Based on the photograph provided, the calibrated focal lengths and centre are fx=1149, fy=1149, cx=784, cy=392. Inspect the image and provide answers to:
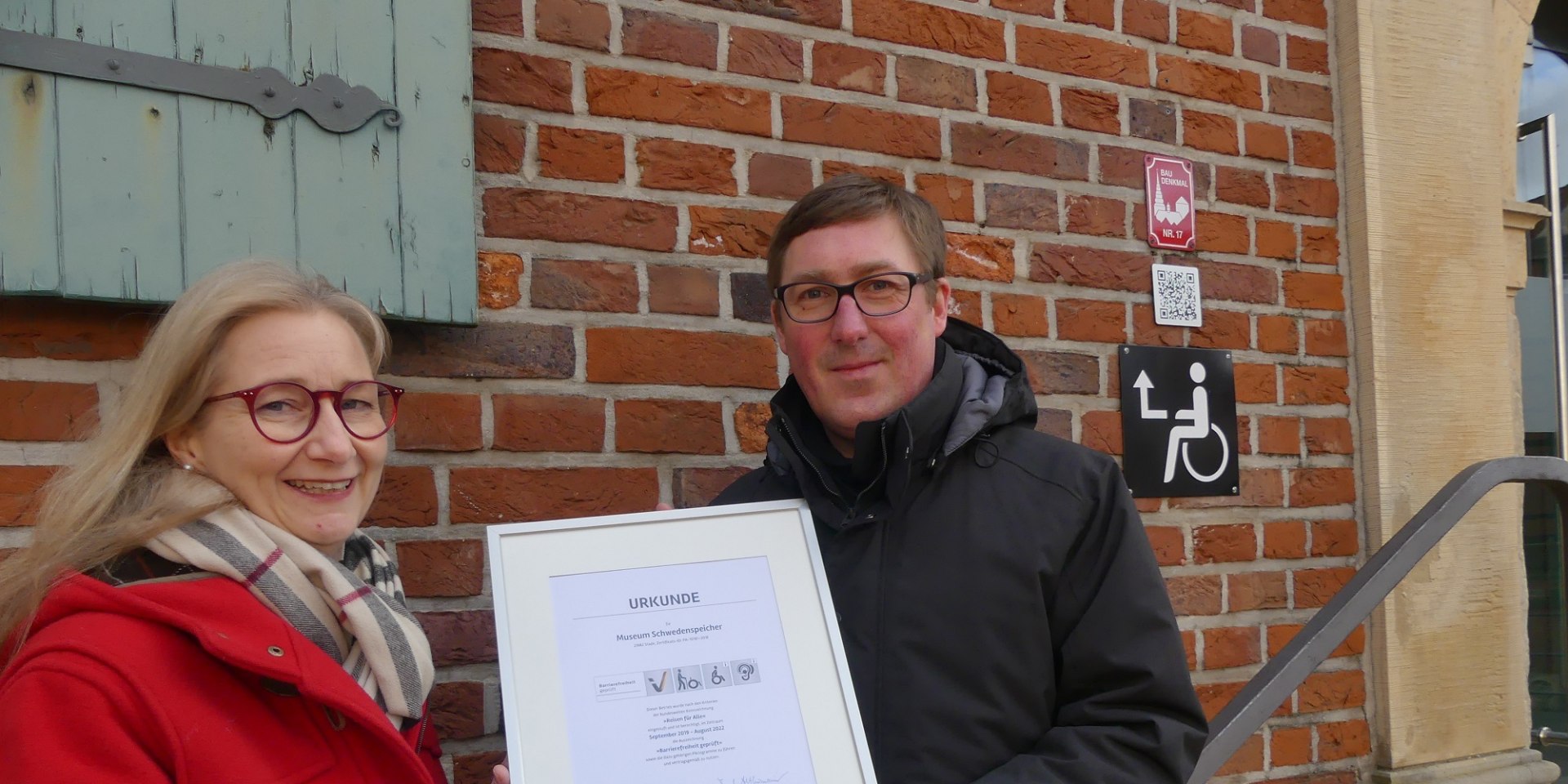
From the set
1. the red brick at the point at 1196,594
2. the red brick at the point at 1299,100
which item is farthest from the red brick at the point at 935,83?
the red brick at the point at 1196,594

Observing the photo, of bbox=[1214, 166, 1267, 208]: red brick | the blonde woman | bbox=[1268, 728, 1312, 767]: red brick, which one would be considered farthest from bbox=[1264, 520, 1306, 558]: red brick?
the blonde woman

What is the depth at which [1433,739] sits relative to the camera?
2.61m

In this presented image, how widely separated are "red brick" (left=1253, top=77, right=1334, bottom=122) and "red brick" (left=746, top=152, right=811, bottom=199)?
4.00ft

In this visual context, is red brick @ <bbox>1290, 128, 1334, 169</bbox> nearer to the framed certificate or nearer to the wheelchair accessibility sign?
the wheelchair accessibility sign

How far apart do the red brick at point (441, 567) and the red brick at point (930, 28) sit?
3.89 feet

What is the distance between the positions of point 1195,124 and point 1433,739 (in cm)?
149

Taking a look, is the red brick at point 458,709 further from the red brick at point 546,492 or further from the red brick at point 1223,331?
the red brick at point 1223,331

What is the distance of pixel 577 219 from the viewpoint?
1899 millimetres

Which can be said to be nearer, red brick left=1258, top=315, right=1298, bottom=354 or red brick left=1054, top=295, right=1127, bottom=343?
red brick left=1054, top=295, right=1127, bottom=343

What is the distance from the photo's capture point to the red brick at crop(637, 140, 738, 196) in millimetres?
1962

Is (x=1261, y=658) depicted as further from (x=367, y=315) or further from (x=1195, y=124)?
(x=367, y=315)

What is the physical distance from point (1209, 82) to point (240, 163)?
1.99 meters

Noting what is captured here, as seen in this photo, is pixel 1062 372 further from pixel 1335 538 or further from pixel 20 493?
pixel 20 493

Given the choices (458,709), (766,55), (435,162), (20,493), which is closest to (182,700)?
(20,493)
